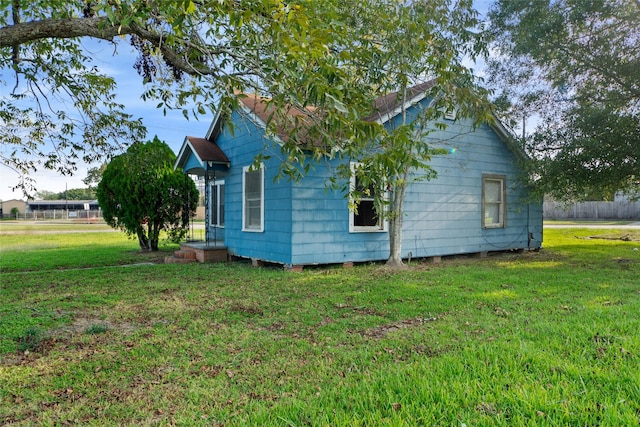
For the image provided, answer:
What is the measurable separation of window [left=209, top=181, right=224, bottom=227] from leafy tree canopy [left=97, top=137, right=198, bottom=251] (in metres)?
0.81

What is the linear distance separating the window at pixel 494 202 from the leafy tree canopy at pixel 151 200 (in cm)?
844

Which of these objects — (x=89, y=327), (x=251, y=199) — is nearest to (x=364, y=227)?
(x=251, y=199)

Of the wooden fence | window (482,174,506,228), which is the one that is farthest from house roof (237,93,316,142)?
the wooden fence

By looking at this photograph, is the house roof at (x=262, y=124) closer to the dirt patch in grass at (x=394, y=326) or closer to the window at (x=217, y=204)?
the window at (x=217, y=204)

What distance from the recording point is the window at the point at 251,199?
30.6ft

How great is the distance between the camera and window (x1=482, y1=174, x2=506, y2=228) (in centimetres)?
1111

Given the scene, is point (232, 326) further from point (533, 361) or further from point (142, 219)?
point (142, 219)

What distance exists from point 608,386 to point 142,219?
11.6 metres

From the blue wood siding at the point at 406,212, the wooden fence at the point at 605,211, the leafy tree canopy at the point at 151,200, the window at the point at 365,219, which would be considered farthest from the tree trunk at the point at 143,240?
the wooden fence at the point at 605,211

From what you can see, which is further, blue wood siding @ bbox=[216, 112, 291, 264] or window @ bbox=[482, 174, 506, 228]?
window @ bbox=[482, 174, 506, 228]

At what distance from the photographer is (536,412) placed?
2.50m

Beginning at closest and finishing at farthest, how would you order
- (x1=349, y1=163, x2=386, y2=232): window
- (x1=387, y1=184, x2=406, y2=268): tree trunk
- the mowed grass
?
the mowed grass, (x1=387, y1=184, x2=406, y2=268): tree trunk, (x1=349, y1=163, x2=386, y2=232): window

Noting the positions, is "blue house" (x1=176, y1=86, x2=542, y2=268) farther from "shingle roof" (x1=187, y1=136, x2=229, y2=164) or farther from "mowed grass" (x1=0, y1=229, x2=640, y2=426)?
"mowed grass" (x1=0, y1=229, x2=640, y2=426)

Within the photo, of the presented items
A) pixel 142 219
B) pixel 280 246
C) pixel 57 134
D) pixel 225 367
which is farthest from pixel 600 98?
pixel 142 219
